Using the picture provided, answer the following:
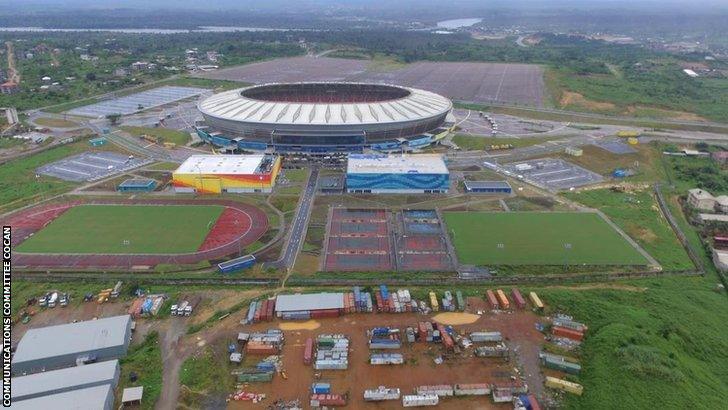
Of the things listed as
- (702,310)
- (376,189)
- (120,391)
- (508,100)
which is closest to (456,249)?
(376,189)

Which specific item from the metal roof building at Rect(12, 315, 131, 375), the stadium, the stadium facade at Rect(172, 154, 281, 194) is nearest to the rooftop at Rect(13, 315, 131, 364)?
the metal roof building at Rect(12, 315, 131, 375)

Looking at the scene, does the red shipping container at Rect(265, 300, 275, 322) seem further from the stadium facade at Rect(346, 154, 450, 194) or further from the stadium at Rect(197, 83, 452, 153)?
the stadium at Rect(197, 83, 452, 153)

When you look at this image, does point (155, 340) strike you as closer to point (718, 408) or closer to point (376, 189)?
point (376, 189)

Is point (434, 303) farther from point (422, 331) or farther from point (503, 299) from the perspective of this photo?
point (503, 299)

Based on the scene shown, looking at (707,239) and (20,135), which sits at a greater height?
(20,135)

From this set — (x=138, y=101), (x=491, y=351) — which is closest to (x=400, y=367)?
(x=491, y=351)

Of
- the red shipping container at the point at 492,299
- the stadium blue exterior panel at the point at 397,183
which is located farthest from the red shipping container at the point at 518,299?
the stadium blue exterior panel at the point at 397,183
